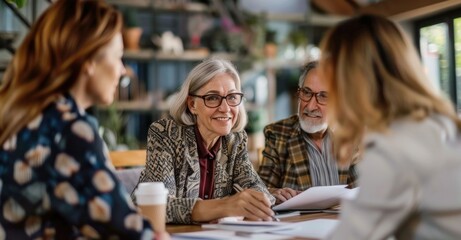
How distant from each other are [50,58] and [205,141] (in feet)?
3.55

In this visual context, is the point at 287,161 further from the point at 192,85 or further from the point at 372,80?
the point at 372,80

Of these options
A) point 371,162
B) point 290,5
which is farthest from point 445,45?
point 371,162

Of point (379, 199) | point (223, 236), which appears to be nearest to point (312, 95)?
point (223, 236)

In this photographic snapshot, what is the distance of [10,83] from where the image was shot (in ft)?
3.83

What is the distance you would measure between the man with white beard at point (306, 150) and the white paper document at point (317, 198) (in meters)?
0.46

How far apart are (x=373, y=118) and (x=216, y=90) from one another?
3.76 feet

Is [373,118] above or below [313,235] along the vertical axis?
above

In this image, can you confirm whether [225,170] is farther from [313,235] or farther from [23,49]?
[23,49]

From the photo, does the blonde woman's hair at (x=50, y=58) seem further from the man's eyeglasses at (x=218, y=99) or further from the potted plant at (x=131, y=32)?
the potted plant at (x=131, y=32)

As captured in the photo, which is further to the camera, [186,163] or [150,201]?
[186,163]

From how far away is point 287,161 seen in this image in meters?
2.39

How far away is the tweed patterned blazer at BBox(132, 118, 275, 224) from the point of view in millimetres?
1923

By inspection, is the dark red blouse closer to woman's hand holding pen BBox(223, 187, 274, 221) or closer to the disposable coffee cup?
woman's hand holding pen BBox(223, 187, 274, 221)

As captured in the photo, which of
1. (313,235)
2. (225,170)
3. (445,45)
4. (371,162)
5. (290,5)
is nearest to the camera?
(371,162)
